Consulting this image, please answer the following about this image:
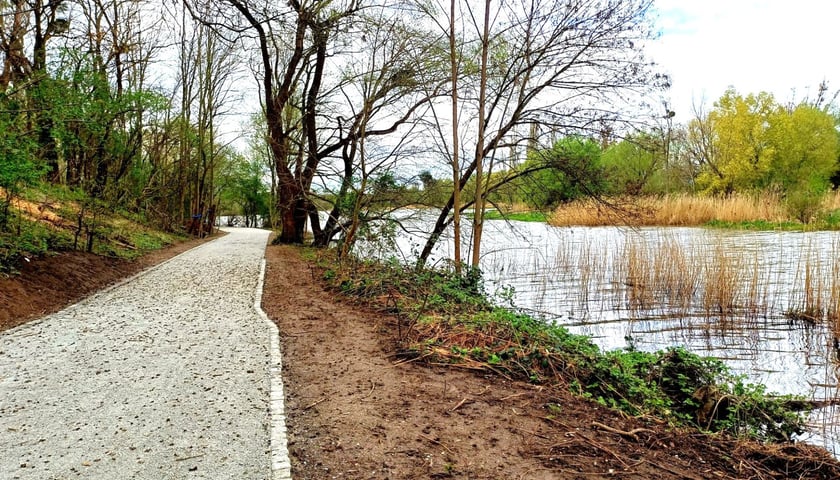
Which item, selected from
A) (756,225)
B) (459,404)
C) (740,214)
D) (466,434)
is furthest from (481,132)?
(756,225)

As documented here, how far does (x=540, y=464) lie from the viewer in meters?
2.80

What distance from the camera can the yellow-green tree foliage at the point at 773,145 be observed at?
28453 mm

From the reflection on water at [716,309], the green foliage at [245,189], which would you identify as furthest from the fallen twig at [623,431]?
the green foliage at [245,189]

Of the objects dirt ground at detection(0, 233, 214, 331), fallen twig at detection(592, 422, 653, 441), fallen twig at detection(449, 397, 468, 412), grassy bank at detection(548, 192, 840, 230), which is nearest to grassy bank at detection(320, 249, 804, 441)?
fallen twig at detection(592, 422, 653, 441)

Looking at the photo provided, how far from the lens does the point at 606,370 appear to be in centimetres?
439

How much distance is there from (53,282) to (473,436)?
24.4 ft

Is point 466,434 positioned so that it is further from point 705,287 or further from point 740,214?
point 740,214

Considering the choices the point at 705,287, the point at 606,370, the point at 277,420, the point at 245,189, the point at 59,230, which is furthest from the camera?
the point at 245,189

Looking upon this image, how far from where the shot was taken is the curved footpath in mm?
2744

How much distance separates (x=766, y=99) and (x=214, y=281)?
3290cm

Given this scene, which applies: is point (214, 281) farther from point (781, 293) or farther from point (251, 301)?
point (781, 293)

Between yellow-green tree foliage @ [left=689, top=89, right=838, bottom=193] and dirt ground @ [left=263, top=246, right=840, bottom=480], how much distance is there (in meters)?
30.6

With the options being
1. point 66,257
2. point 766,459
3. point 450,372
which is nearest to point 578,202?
point 450,372

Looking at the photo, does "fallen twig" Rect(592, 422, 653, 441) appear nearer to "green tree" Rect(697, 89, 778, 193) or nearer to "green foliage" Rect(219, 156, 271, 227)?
"green tree" Rect(697, 89, 778, 193)
